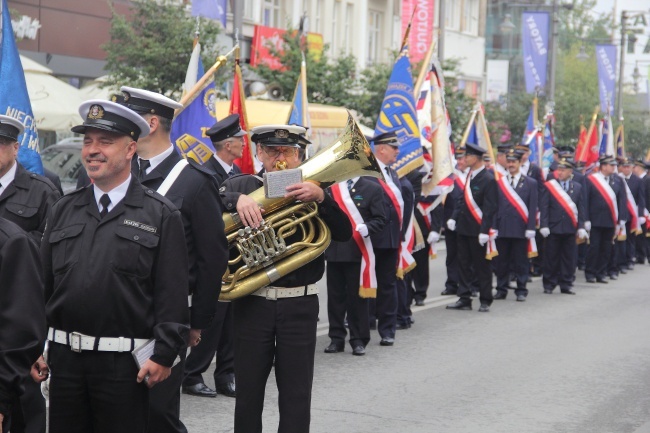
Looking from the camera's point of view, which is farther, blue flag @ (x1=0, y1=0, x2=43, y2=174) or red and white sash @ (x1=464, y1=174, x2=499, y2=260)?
red and white sash @ (x1=464, y1=174, x2=499, y2=260)

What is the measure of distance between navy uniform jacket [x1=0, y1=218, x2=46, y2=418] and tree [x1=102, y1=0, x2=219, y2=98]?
1820 cm

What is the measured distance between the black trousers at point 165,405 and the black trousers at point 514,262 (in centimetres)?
1045

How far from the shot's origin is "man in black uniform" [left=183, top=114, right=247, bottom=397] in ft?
27.6

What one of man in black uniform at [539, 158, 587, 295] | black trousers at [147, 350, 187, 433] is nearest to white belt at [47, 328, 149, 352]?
black trousers at [147, 350, 187, 433]

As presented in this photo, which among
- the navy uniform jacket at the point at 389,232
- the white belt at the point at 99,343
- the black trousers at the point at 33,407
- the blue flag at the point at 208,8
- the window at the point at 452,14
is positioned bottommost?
the black trousers at the point at 33,407

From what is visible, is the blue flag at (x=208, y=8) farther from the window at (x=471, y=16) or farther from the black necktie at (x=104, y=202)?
the window at (x=471, y=16)

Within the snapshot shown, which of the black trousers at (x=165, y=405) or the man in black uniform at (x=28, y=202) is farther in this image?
the man in black uniform at (x=28, y=202)

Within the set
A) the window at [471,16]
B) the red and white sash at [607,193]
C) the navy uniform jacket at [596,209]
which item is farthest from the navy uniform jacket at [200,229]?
the window at [471,16]

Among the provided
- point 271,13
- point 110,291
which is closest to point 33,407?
point 110,291

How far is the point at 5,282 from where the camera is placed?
12.8ft

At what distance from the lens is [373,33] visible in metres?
43.1

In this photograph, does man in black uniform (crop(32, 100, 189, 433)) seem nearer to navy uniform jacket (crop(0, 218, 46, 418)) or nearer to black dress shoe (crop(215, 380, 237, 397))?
navy uniform jacket (crop(0, 218, 46, 418))

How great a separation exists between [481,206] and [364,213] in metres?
3.99

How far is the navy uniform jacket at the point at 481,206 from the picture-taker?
46.1 feet
